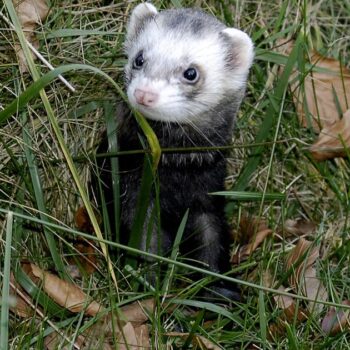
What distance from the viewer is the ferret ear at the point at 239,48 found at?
3.79 m

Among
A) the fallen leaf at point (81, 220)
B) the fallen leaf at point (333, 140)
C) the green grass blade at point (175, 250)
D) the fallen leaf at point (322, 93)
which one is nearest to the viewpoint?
the green grass blade at point (175, 250)

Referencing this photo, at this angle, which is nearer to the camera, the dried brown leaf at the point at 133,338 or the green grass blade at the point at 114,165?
the dried brown leaf at the point at 133,338

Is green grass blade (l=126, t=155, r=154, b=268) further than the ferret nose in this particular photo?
Yes

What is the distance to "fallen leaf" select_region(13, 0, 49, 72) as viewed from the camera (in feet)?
13.0

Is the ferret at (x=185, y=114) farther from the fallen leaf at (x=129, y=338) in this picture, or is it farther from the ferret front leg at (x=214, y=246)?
the fallen leaf at (x=129, y=338)

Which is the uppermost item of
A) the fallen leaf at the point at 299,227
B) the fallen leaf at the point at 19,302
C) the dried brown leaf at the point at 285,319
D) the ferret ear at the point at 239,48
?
the ferret ear at the point at 239,48

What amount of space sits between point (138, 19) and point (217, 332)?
50.9 inches

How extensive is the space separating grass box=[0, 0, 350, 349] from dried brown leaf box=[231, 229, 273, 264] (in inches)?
1.3

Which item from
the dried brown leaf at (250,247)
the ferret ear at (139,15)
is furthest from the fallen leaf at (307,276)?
the ferret ear at (139,15)

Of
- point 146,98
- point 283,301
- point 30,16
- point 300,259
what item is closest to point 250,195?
point 300,259

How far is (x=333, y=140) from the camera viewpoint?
14.5 feet

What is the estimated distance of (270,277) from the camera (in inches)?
158

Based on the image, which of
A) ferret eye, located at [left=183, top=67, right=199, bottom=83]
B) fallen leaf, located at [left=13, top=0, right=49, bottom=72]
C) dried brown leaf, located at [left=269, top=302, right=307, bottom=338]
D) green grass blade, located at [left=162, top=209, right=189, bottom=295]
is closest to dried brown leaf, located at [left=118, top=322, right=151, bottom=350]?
green grass blade, located at [left=162, top=209, right=189, bottom=295]

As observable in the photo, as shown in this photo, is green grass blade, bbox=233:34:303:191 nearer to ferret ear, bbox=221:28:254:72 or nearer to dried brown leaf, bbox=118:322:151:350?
ferret ear, bbox=221:28:254:72
